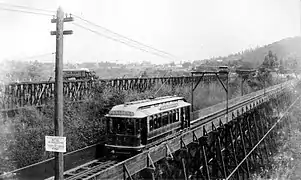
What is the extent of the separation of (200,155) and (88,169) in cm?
1109

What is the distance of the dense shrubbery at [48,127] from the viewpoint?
16.0 m

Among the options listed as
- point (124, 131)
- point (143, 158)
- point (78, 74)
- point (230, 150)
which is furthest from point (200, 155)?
point (78, 74)

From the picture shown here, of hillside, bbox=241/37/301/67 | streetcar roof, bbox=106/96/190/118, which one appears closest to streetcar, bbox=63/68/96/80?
streetcar roof, bbox=106/96/190/118

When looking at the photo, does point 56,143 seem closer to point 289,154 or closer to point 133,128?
point 133,128

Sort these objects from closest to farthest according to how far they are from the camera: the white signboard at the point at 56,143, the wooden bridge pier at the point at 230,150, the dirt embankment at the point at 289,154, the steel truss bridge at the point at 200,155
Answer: the white signboard at the point at 56,143 → the steel truss bridge at the point at 200,155 → the wooden bridge pier at the point at 230,150 → the dirt embankment at the point at 289,154

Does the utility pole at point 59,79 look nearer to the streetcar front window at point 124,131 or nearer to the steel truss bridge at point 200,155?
the steel truss bridge at point 200,155

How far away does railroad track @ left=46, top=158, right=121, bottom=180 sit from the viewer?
411 inches

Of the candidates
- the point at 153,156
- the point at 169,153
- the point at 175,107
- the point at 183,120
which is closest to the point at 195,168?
the point at 183,120

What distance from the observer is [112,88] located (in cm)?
2486

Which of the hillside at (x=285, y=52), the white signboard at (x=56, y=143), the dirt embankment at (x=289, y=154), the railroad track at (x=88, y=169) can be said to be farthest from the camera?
the hillside at (x=285, y=52)

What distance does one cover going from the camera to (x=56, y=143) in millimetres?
7957

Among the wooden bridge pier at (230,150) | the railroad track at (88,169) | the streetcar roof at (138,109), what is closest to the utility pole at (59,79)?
the railroad track at (88,169)

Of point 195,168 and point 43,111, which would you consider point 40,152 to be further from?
point 195,168

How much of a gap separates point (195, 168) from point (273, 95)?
19.7m
